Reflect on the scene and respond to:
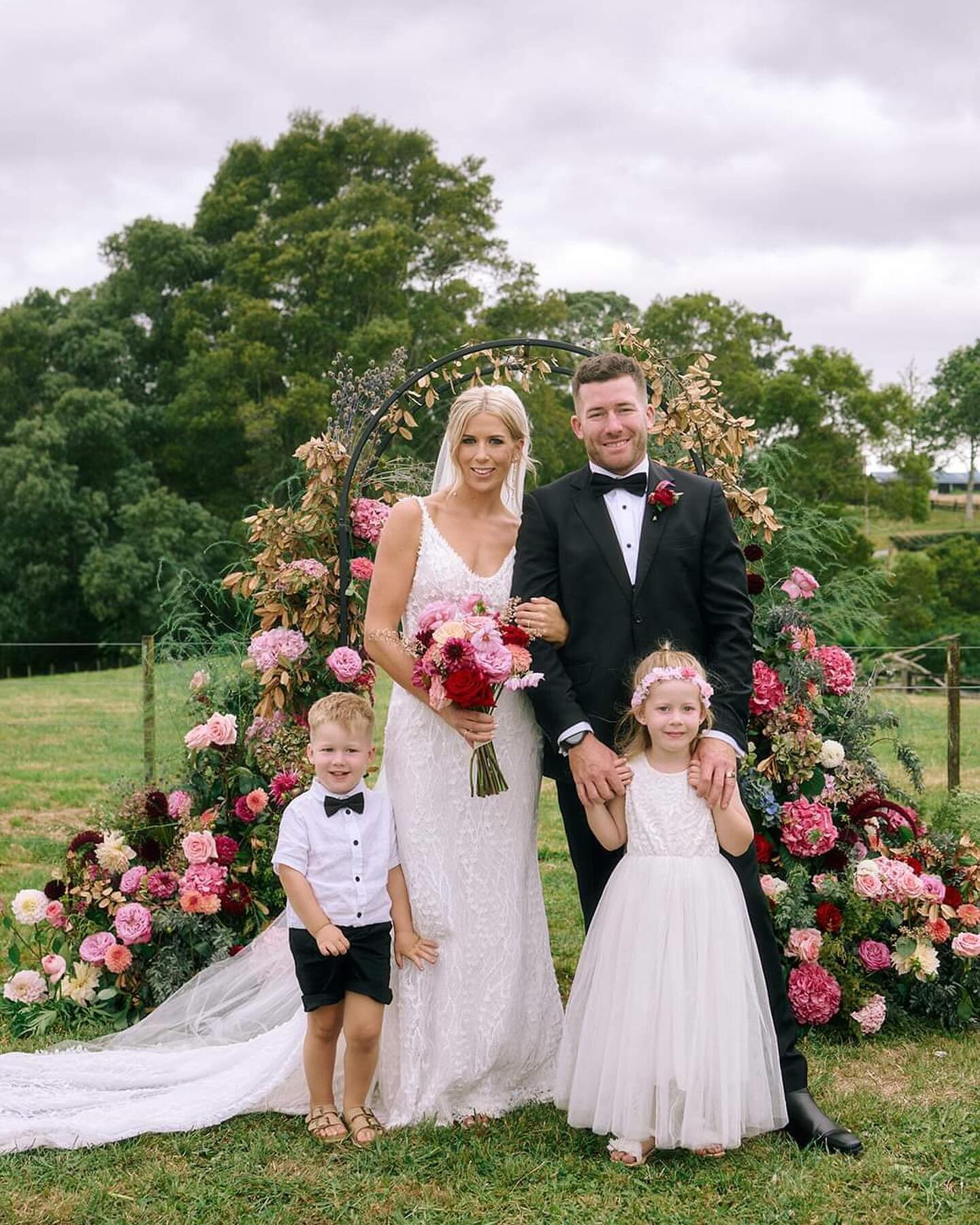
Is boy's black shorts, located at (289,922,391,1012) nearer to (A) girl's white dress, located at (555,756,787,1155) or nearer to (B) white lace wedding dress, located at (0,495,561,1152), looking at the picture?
(B) white lace wedding dress, located at (0,495,561,1152)

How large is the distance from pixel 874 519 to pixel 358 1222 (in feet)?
83.7

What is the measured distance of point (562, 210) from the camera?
63.0ft

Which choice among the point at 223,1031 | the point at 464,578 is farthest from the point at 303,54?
the point at 223,1031

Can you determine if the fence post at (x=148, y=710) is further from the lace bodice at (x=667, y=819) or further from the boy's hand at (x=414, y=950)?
the lace bodice at (x=667, y=819)

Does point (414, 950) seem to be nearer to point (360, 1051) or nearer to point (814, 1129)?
point (360, 1051)

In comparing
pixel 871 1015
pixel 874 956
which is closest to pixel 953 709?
pixel 874 956

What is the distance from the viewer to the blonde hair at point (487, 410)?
3994 mm

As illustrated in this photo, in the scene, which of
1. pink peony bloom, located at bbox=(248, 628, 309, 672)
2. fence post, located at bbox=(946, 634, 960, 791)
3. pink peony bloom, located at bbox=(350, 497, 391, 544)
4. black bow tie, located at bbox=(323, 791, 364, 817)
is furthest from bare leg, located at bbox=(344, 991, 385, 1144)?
fence post, located at bbox=(946, 634, 960, 791)

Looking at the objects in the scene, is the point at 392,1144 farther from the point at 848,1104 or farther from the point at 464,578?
the point at 464,578

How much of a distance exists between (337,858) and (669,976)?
3.72ft

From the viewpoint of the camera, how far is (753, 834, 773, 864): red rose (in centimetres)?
495

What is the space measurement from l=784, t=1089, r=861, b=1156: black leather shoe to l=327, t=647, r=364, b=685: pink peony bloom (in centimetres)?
235

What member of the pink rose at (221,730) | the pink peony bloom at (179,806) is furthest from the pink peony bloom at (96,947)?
the pink rose at (221,730)

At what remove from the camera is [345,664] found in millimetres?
4945
